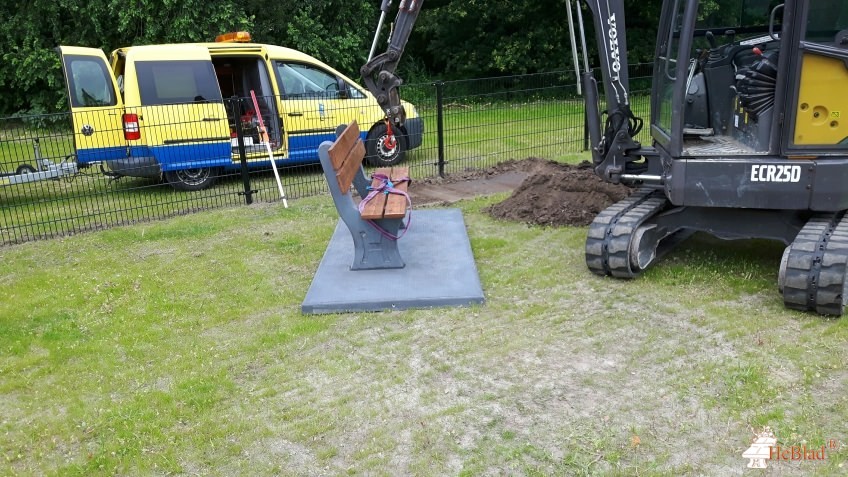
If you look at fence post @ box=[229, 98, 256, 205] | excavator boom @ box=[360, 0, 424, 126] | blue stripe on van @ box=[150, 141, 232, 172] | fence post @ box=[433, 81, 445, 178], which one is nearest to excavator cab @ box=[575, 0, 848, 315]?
excavator boom @ box=[360, 0, 424, 126]

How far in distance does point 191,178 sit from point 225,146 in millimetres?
700

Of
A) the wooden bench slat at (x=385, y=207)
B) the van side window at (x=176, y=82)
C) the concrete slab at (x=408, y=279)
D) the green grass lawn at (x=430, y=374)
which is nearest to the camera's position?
the green grass lawn at (x=430, y=374)

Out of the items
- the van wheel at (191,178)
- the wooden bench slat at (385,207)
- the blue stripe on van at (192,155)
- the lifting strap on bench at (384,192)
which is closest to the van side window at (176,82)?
the blue stripe on van at (192,155)

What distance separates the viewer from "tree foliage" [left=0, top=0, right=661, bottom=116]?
16906 millimetres

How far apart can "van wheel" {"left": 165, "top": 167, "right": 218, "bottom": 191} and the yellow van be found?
0.05 ft

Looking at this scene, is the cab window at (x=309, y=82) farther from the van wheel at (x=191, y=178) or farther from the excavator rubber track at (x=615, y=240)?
the excavator rubber track at (x=615, y=240)

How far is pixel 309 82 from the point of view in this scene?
11281mm

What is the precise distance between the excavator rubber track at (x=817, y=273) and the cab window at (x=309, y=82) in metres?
7.53

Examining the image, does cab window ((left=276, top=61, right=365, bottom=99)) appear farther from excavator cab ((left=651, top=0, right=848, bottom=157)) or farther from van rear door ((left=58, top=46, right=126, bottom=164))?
excavator cab ((left=651, top=0, right=848, bottom=157))

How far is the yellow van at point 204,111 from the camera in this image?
9531mm

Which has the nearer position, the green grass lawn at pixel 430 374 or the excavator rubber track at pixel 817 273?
the green grass lawn at pixel 430 374

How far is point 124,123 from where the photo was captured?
9609 mm

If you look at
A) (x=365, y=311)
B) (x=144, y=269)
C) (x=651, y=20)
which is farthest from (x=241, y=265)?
(x=651, y=20)

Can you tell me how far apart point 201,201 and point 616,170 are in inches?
222
